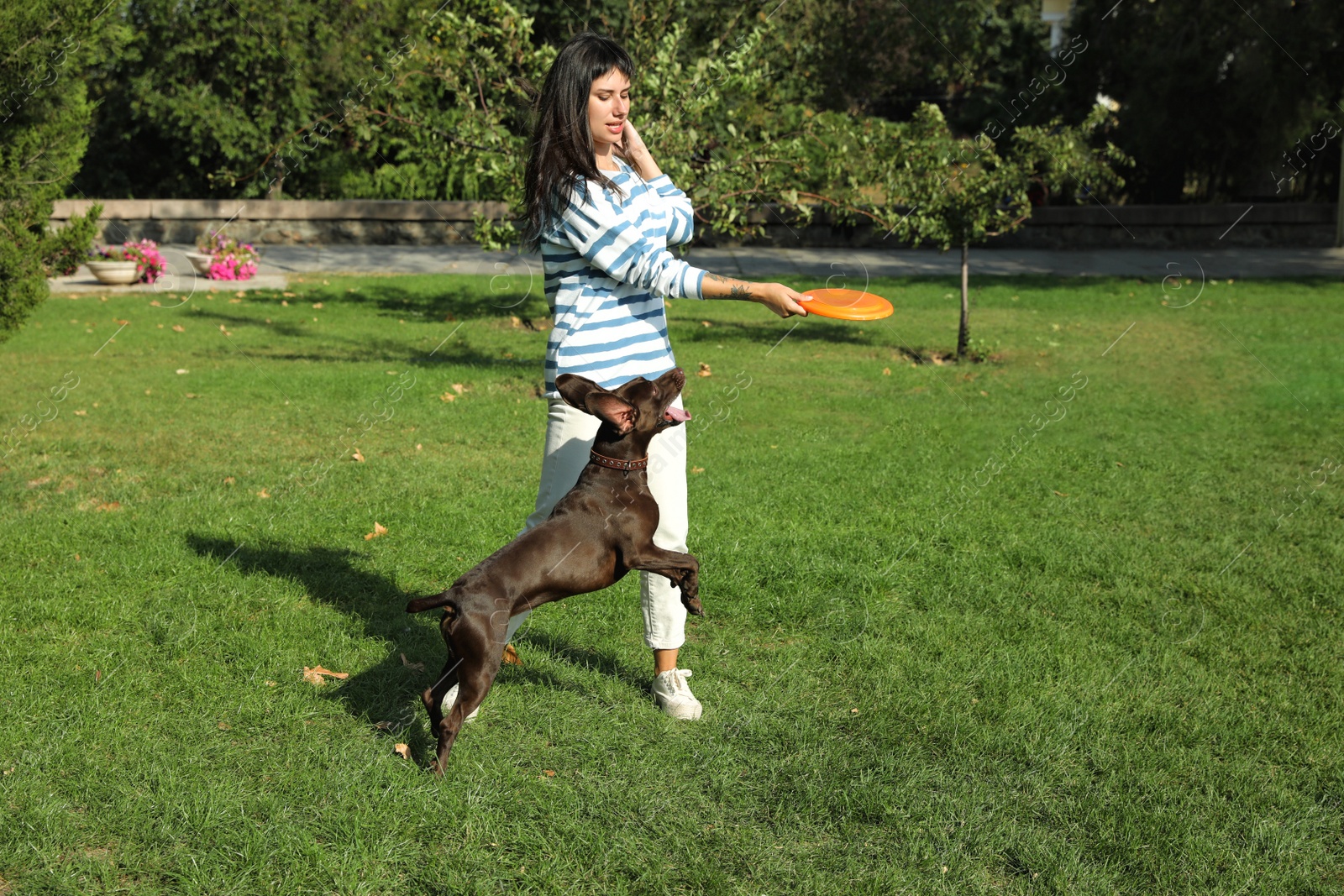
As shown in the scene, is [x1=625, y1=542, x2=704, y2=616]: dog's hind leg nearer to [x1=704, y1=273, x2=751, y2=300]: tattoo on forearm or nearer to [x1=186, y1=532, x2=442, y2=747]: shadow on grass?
[x1=704, y1=273, x2=751, y2=300]: tattoo on forearm

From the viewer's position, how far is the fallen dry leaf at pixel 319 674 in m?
4.09

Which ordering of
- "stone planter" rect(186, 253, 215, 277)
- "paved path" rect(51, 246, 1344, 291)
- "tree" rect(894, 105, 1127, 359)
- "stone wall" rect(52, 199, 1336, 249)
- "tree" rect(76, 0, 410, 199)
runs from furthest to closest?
"stone wall" rect(52, 199, 1336, 249) → "tree" rect(76, 0, 410, 199) → "paved path" rect(51, 246, 1344, 291) → "stone planter" rect(186, 253, 215, 277) → "tree" rect(894, 105, 1127, 359)

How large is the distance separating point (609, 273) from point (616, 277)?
24mm

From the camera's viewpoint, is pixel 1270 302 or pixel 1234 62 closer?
pixel 1270 302

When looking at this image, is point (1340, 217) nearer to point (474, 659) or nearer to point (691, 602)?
point (691, 602)

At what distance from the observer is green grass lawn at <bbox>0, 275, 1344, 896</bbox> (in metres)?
3.15

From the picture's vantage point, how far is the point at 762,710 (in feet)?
12.9

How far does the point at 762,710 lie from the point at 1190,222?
18.6 m

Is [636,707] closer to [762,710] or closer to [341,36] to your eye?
[762,710]

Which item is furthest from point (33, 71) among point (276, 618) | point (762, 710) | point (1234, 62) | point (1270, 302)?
point (1234, 62)

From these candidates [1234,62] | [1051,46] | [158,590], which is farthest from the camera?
[1051,46]

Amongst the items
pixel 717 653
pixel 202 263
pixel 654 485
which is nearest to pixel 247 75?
pixel 202 263

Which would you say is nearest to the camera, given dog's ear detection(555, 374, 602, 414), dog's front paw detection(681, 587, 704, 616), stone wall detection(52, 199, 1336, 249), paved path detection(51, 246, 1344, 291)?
dog's ear detection(555, 374, 602, 414)

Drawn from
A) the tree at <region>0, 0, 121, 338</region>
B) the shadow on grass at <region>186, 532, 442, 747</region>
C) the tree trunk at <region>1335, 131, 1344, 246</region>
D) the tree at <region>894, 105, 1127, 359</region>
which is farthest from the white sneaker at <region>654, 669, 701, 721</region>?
the tree trunk at <region>1335, 131, 1344, 246</region>
